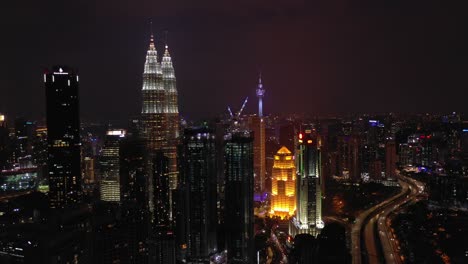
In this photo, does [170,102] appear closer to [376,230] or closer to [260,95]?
[260,95]

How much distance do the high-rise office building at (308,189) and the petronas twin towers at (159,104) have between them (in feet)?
9.35

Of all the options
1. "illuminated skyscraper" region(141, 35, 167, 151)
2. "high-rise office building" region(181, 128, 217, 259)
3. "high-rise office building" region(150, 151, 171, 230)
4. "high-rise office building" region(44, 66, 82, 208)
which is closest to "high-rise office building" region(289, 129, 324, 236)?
"high-rise office building" region(181, 128, 217, 259)

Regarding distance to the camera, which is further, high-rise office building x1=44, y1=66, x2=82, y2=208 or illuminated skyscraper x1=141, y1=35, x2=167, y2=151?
Result: illuminated skyscraper x1=141, y1=35, x2=167, y2=151

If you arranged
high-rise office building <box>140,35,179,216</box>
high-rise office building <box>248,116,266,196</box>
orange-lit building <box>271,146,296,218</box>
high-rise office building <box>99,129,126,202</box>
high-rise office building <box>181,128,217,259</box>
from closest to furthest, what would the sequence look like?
high-rise office building <box>181,128,217,259</box> → high-rise office building <box>99,129,126,202</box> → high-rise office building <box>140,35,179,216</box> → orange-lit building <box>271,146,296,218</box> → high-rise office building <box>248,116,266,196</box>

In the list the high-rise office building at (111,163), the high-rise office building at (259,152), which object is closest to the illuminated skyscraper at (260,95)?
the high-rise office building at (259,152)

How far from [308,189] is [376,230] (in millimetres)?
1602

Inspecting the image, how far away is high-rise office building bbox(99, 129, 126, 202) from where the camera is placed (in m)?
9.45

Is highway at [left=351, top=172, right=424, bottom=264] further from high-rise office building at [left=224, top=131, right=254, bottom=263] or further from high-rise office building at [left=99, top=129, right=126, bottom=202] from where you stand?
high-rise office building at [left=99, top=129, right=126, bottom=202]

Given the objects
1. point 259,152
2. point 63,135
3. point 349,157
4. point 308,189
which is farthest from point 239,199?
point 349,157

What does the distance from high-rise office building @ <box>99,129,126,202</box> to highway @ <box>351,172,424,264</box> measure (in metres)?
4.57

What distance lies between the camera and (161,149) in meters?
10.8

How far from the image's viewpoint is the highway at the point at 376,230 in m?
7.55

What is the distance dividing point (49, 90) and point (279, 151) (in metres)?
5.62

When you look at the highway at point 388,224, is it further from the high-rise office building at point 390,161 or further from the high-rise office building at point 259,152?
the high-rise office building at point 259,152
